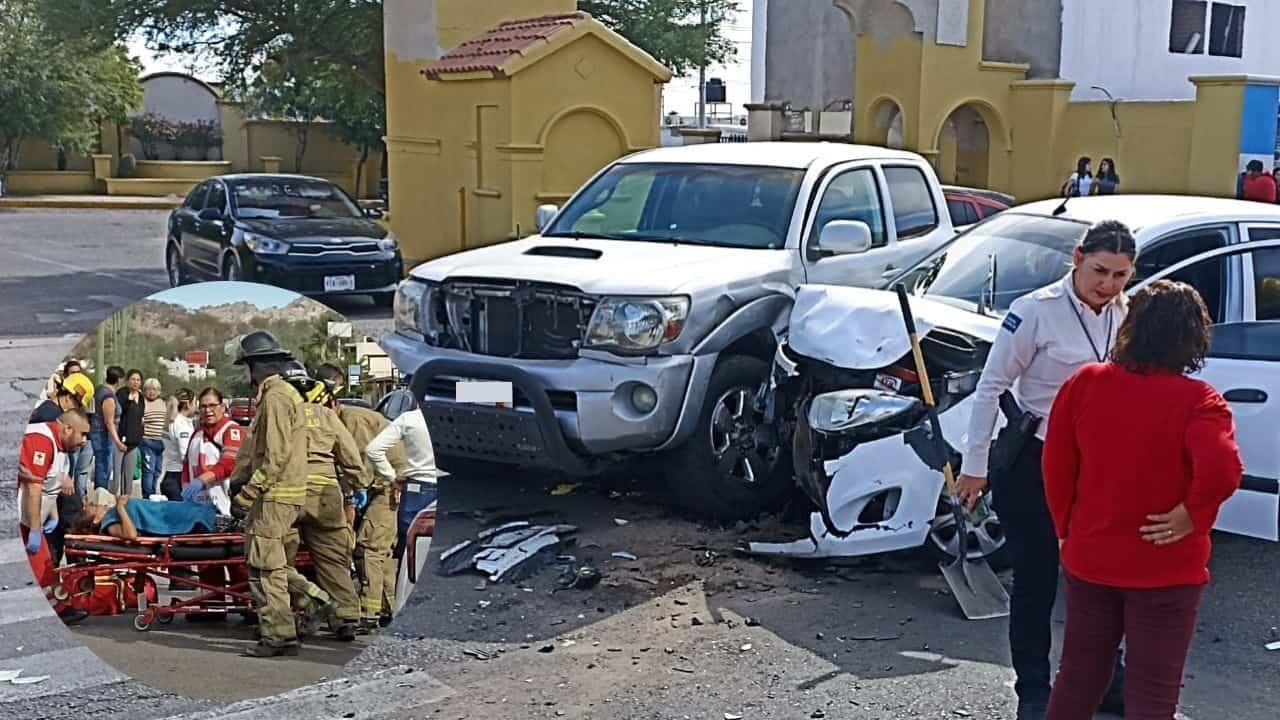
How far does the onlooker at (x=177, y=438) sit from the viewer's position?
3021 millimetres

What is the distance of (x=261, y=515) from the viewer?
3.14 m

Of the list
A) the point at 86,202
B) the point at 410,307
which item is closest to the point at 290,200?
the point at 410,307

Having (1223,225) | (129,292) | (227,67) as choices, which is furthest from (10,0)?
(1223,225)

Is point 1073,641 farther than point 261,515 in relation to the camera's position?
Yes

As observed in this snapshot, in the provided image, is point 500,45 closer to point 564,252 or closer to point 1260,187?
point 564,252

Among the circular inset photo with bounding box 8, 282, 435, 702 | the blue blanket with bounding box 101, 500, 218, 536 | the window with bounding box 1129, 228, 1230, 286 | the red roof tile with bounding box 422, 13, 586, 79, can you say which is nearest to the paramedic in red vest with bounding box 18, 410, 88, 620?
the circular inset photo with bounding box 8, 282, 435, 702

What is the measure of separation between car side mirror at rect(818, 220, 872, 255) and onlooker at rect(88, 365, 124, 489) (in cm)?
497

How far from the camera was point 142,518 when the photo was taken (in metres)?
3.06

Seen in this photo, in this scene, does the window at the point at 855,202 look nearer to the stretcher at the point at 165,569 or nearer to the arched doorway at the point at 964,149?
the stretcher at the point at 165,569

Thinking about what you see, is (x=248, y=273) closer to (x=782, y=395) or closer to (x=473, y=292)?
(x=473, y=292)

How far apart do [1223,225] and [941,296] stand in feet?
4.48

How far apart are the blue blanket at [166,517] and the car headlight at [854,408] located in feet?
11.9

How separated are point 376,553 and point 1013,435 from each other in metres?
2.38

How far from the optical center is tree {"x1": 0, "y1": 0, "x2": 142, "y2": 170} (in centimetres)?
3756
